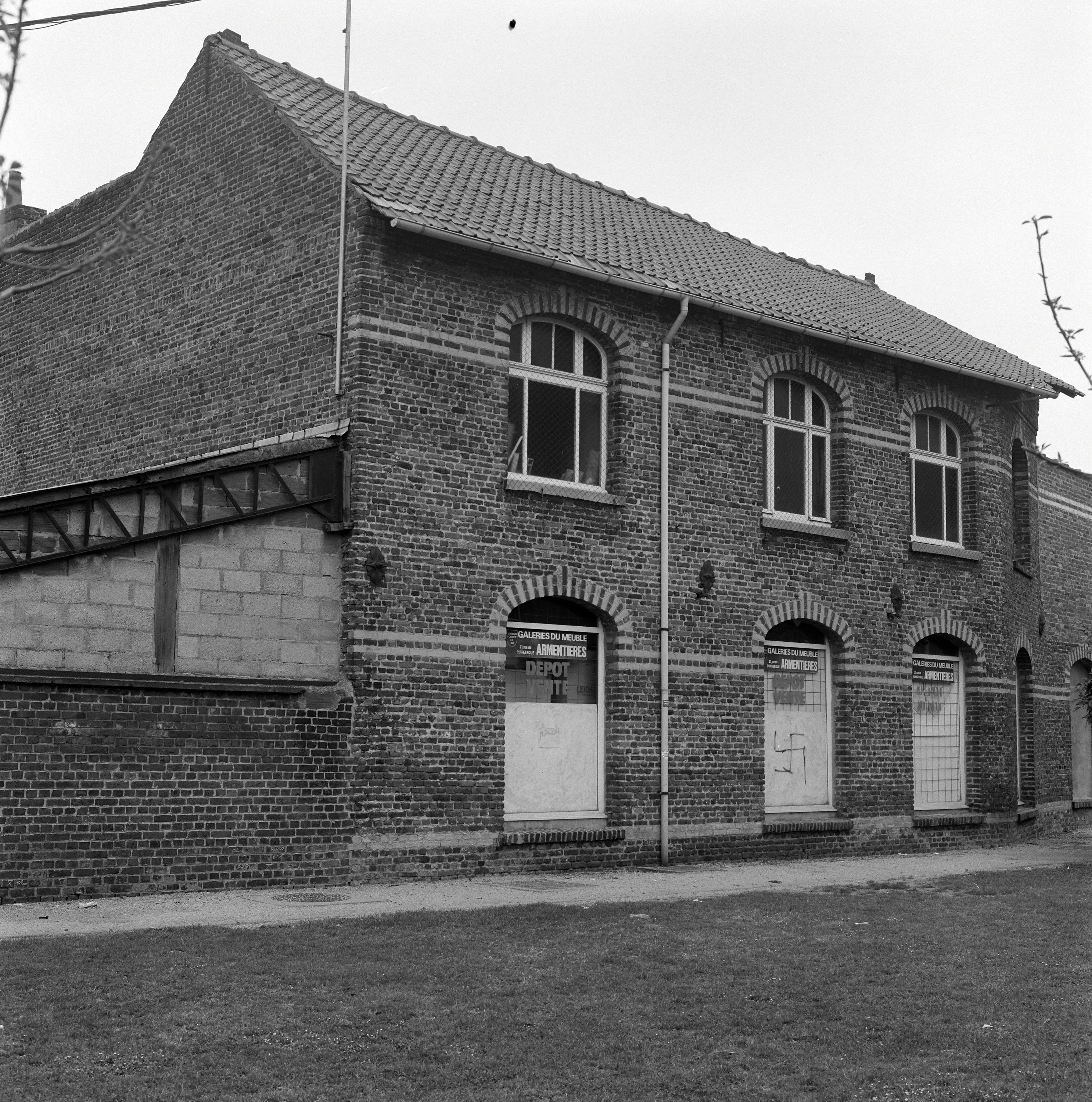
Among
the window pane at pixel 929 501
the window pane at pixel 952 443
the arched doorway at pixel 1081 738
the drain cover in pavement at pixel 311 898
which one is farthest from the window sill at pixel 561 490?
the arched doorway at pixel 1081 738

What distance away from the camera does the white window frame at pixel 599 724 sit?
1755 centimetres

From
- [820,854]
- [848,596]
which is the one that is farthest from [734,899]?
[848,596]

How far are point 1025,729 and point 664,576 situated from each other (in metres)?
9.81

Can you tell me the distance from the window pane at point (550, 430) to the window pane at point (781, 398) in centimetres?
349

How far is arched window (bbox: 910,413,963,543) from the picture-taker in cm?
2222

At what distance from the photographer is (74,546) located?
1412 centimetres

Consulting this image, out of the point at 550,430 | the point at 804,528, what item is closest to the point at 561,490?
the point at 550,430

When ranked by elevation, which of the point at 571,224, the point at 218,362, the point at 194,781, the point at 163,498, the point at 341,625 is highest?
the point at 571,224

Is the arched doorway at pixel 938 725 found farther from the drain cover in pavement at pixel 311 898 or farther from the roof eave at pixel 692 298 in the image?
the drain cover in pavement at pixel 311 898

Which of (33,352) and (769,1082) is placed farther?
(33,352)

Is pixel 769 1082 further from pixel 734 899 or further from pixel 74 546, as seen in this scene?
pixel 74 546

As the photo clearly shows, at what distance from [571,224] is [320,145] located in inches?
146

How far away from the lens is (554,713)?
695 inches

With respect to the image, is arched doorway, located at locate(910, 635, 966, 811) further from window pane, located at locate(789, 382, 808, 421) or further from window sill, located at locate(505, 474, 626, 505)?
window sill, located at locate(505, 474, 626, 505)
